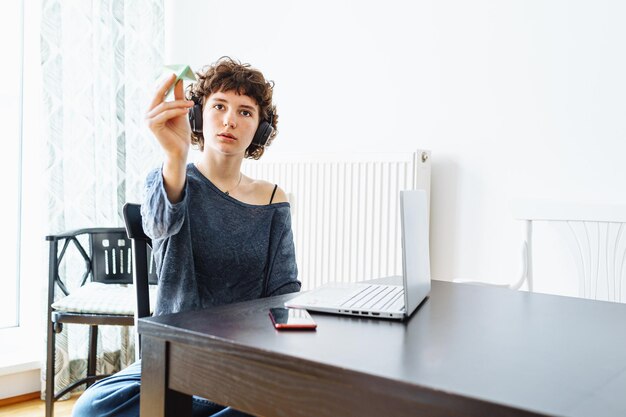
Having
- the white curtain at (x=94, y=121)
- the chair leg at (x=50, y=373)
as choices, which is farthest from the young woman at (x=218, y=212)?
the white curtain at (x=94, y=121)

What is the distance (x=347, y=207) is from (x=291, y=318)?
1.66 meters

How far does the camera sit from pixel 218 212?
126cm

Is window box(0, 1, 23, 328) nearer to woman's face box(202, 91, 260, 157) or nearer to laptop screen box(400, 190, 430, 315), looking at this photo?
woman's face box(202, 91, 260, 157)

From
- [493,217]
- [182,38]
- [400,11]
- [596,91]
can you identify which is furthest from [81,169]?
[596,91]

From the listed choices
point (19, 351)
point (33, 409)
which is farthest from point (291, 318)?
point (19, 351)

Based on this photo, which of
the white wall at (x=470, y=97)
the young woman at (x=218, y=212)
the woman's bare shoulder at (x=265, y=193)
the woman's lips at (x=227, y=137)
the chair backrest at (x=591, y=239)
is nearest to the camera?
the young woman at (x=218, y=212)

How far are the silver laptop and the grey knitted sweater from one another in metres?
0.24

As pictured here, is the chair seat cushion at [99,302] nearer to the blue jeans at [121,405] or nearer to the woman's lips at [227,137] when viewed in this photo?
the woman's lips at [227,137]

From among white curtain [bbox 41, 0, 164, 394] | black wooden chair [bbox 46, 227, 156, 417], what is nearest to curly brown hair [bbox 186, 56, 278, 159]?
black wooden chair [bbox 46, 227, 156, 417]

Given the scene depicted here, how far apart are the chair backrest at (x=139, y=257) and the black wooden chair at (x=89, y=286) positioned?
918 mm

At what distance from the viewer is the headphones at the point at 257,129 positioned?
53.3 inches

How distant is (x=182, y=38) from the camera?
10.4 feet

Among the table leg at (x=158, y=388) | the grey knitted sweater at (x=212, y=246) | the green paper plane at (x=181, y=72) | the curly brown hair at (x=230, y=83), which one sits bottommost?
the table leg at (x=158, y=388)

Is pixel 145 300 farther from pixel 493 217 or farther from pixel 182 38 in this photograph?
pixel 182 38
